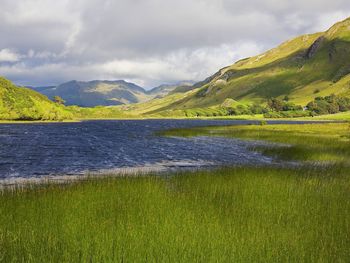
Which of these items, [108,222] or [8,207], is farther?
[8,207]

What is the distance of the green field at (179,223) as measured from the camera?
401 inches

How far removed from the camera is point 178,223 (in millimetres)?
12484

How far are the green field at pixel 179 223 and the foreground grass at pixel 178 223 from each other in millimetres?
35

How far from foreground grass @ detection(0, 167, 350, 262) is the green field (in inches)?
1.4

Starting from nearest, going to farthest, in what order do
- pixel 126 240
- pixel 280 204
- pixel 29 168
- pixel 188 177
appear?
pixel 126 240 → pixel 280 204 → pixel 188 177 → pixel 29 168

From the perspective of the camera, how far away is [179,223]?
1248 centimetres

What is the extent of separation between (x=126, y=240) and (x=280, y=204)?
26.4ft

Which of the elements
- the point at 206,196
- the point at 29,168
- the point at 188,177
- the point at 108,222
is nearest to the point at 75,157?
the point at 29,168

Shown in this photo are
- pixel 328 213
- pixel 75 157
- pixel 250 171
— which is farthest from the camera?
pixel 75 157

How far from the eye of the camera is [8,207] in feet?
47.8

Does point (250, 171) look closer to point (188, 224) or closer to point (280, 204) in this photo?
point (280, 204)

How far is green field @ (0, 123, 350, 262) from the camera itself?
10.2 meters

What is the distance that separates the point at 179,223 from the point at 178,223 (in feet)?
0.11

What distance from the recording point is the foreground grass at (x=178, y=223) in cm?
1019
